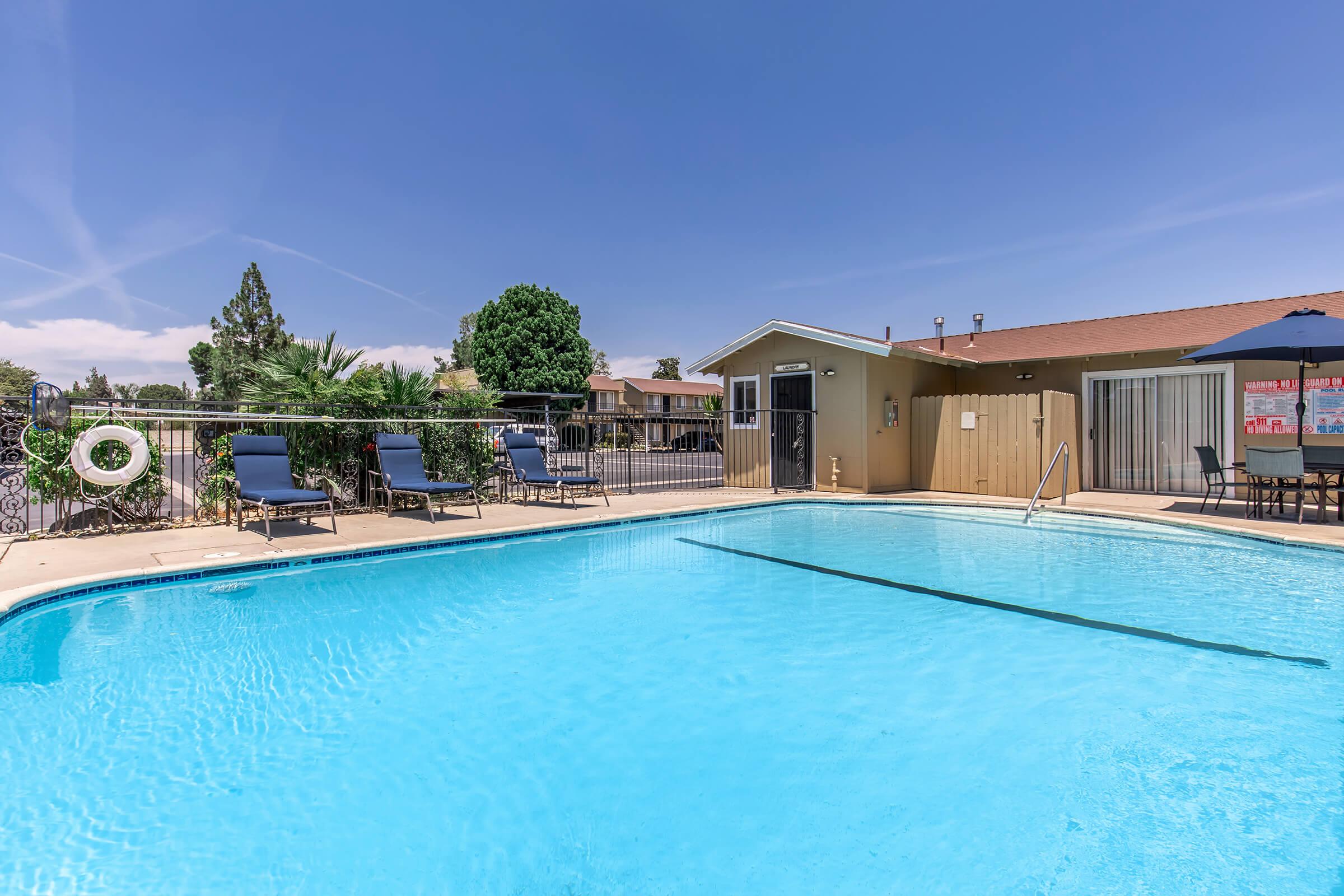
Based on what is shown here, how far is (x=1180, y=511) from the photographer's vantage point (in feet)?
29.7

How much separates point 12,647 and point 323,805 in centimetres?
321

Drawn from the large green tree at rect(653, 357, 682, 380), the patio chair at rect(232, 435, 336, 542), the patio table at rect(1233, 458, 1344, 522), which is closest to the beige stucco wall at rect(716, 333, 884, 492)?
the patio table at rect(1233, 458, 1344, 522)

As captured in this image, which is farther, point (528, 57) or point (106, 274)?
point (106, 274)

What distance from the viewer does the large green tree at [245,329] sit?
→ 3378 cm

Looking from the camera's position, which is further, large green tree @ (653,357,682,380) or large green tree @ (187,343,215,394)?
large green tree @ (653,357,682,380)

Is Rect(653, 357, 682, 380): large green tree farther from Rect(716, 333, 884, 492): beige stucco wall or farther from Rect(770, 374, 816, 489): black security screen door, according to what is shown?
Rect(770, 374, 816, 489): black security screen door

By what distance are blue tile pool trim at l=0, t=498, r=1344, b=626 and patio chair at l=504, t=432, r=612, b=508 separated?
126 centimetres

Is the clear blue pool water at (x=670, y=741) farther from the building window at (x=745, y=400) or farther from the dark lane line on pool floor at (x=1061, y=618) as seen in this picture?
the building window at (x=745, y=400)

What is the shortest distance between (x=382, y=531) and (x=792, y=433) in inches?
314

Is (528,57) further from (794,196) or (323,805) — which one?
(323,805)

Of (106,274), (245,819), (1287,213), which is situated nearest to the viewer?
(245,819)

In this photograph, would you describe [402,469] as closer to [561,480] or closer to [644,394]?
[561,480]

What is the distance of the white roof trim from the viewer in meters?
11.2

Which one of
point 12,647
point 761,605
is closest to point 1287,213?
point 761,605
